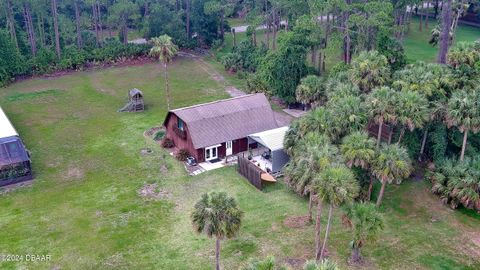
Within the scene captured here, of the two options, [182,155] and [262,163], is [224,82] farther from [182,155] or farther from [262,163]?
[262,163]

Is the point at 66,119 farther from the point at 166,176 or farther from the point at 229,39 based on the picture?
the point at 229,39

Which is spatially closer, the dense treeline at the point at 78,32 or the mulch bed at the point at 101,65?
the dense treeline at the point at 78,32

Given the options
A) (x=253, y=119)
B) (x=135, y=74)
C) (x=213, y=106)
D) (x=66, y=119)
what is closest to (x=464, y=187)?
(x=253, y=119)

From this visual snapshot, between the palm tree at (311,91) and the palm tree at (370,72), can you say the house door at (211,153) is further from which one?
the palm tree at (370,72)

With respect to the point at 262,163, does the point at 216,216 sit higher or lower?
higher

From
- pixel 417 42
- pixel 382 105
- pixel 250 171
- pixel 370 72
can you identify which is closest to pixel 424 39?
pixel 417 42

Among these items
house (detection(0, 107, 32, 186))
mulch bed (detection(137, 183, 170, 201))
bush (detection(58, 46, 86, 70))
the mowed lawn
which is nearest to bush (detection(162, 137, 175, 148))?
the mowed lawn

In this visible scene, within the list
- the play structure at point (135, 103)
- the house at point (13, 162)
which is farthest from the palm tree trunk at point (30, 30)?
the house at point (13, 162)
